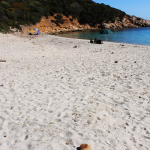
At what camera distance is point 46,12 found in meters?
51.2

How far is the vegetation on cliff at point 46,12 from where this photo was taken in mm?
38766

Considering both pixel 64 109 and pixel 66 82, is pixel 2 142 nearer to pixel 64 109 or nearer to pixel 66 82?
pixel 64 109

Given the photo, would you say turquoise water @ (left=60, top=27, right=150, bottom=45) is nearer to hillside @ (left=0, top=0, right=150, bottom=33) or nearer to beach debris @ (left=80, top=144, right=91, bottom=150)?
hillside @ (left=0, top=0, right=150, bottom=33)

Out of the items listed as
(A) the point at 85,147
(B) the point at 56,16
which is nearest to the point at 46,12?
(B) the point at 56,16

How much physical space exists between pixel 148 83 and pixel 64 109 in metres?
3.53

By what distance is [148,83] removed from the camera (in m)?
5.59

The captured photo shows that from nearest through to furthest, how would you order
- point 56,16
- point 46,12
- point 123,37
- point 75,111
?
1. point 75,111
2. point 123,37
3. point 46,12
4. point 56,16

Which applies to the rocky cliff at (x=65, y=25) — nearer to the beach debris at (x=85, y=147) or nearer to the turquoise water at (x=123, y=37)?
the turquoise water at (x=123, y=37)

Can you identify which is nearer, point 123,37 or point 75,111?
point 75,111

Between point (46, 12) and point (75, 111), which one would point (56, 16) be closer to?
point (46, 12)

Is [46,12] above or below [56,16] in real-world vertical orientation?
above

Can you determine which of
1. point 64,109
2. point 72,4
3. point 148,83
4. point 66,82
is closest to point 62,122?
point 64,109

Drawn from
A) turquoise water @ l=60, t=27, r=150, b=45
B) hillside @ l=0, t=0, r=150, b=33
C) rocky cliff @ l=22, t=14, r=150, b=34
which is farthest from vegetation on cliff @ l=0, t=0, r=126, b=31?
turquoise water @ l=60, t=27, r=150, b=45

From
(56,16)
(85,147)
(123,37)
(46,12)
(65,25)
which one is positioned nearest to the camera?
(85,147)
